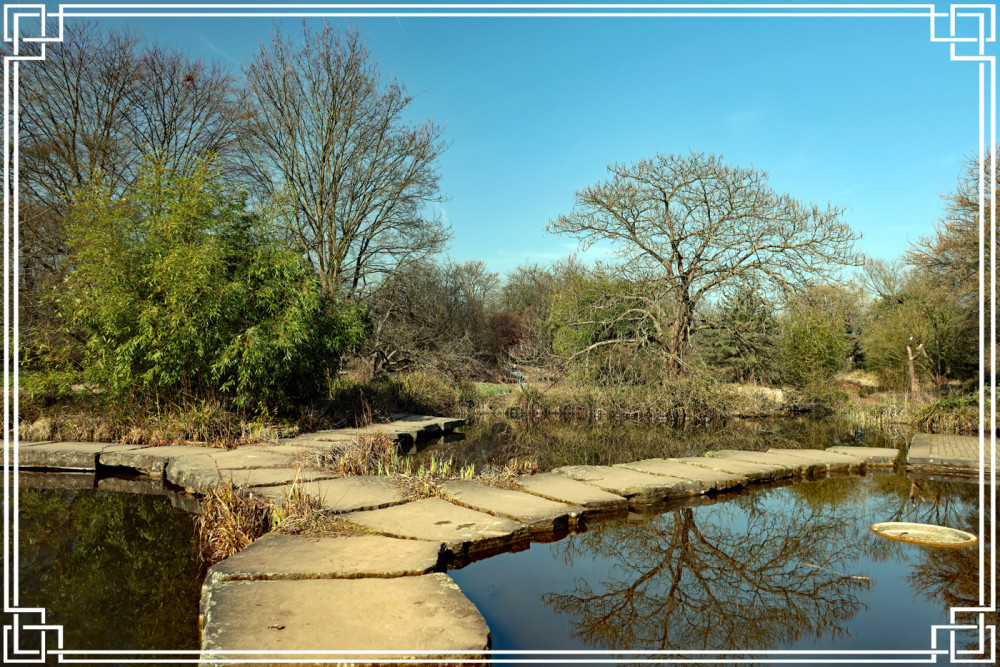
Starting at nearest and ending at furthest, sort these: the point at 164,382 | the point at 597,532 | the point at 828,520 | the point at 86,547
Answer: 1. the point at 86,547
2. the point at 597,532
3. the point at 828,520
4. the point at 164,382

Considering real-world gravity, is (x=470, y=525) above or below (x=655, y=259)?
below

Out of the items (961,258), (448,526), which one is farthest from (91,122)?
(961,258)

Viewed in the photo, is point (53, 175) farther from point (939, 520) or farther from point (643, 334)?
point (939, 520)

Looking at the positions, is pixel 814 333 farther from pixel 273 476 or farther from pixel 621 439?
pixel 273 476

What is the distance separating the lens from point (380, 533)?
4.06m

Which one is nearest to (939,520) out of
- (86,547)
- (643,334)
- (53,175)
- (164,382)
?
(86,547)

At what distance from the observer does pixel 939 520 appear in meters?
5.18

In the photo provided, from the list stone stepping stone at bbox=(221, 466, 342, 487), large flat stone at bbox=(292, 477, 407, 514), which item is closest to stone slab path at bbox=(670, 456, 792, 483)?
large flat stone at bbox=(292, 477, 407, 514)

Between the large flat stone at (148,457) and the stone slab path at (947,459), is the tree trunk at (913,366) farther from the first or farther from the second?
the large flat stone at (148,457)

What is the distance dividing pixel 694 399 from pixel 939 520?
29.8 ft

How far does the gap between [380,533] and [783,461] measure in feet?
18.2

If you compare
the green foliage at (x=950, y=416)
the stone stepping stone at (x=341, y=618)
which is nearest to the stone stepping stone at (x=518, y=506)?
the stone stepping stone at (x=341, y=618)

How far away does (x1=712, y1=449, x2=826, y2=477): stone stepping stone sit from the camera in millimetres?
7320

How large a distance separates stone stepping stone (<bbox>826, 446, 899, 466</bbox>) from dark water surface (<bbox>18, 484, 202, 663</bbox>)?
795 cm
